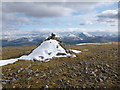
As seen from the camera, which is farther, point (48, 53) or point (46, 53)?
point (48, 53)

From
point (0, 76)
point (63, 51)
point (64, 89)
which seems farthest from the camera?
point (63, 51)

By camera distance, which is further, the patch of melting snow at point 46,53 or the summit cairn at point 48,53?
the summit cairn at point 48,53

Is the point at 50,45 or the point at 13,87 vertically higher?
the point at 50,45

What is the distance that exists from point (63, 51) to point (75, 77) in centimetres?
1592

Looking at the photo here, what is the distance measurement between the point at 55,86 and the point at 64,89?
1.20m

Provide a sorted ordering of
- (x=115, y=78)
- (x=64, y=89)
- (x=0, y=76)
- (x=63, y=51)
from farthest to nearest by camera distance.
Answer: (x=63, y=51) < (x=0, y=76) < (x=115, y=78) < (x=64, y=89)

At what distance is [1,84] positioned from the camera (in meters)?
15.5

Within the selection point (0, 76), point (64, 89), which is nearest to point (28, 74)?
point (0, 76)

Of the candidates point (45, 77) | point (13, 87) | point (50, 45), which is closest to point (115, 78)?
point (45, 77)

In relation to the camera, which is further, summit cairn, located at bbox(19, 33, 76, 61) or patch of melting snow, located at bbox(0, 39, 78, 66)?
summit cairn, located at bbox(19, 33, 76, 61)

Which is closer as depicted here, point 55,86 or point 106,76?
point 55,86

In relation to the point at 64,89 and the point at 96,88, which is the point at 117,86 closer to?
the point at 96,88

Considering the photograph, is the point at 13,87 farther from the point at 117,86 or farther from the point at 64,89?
the point at 117,86

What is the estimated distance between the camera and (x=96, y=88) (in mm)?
14172
